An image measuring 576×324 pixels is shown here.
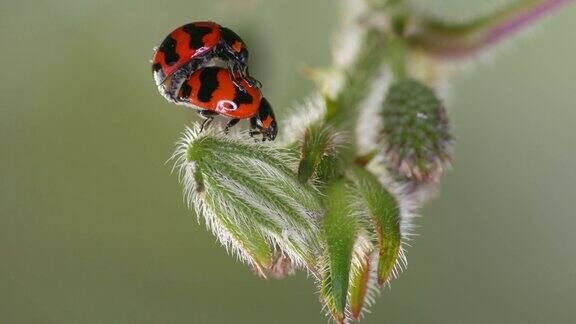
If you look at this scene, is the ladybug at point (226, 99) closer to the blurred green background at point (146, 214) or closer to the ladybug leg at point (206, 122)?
the ladybug leg at point (206, 122)

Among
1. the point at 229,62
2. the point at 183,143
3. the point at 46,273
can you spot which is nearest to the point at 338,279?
the point at 183,143

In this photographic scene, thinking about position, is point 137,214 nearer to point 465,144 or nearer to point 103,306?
point 103,306

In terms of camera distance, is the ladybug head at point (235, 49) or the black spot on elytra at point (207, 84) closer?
the black spot on elytra at point (207, 84)

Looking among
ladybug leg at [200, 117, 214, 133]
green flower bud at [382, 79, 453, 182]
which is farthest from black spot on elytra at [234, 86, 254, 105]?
Result: green flower bud at [382, 79, 453, 182]

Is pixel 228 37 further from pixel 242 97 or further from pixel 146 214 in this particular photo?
pixel 146 214

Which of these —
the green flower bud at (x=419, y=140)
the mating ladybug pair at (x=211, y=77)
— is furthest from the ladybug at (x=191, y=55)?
the green flower bud at (x=419, y=140)

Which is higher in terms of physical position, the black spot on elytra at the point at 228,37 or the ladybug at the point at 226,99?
the black spot on elytra at the point at 228,37

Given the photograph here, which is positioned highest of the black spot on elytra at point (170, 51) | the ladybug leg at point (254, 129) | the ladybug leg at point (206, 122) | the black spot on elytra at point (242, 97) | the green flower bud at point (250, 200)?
the black spot on elytra at point (170, 51)

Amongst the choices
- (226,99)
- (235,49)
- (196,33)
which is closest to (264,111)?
(226,99)
